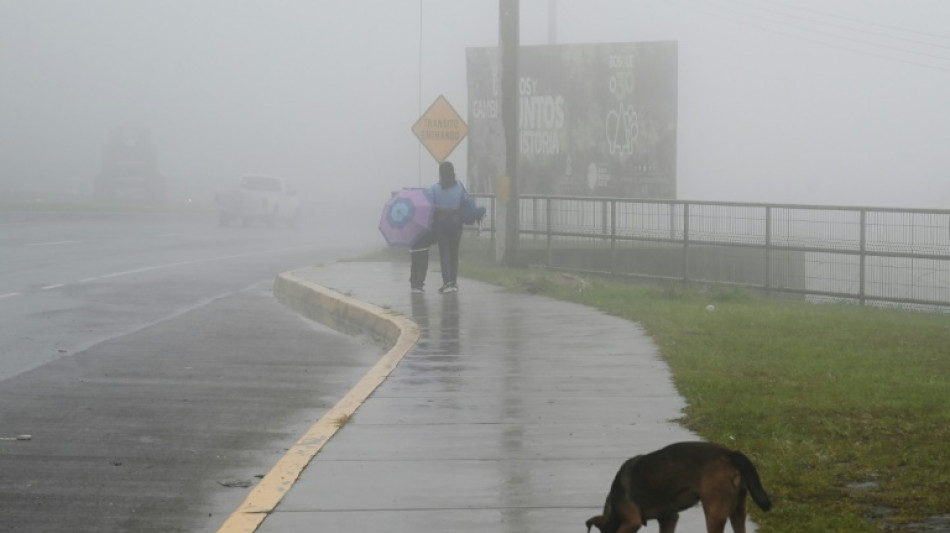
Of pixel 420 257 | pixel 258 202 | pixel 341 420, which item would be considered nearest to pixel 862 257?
pixel 420 257

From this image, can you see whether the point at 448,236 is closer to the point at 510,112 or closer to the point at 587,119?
the point at 510,112

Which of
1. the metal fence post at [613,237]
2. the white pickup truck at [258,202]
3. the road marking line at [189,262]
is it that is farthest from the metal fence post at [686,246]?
the white pickup truck at [258,202]

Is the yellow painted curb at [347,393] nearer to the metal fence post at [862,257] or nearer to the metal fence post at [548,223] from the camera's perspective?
the metal fence post at [548,223]

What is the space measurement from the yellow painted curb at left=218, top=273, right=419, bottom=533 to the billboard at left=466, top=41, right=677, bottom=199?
1113 centimetres

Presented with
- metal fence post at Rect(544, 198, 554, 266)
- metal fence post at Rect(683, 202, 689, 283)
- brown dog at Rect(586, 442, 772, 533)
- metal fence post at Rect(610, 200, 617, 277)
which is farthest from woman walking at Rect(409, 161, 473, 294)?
brown dog at Rect(586, 442, 772, 533)

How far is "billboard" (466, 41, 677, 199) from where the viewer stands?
3500 cm

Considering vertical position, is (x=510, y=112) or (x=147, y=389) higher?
(x=510, y=112)

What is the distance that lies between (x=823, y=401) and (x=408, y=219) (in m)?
11.5

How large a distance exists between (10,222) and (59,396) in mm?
34529

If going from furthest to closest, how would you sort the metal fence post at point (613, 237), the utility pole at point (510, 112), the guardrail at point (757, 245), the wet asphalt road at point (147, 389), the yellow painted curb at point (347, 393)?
1. the utility pole at point (510, 112)
2. the metal fence post at point (613, 237)
3. the guardrail at point (757, 245)
4. the wet asphalt road at point (147, 389)
5. the yellow painted curb at point (347, 393)

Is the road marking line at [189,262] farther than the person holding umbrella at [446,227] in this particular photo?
Yes

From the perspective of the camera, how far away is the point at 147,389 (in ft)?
41.7

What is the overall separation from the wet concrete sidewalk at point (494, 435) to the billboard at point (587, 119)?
18942 millimetres

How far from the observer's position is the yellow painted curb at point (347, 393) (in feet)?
25.2
